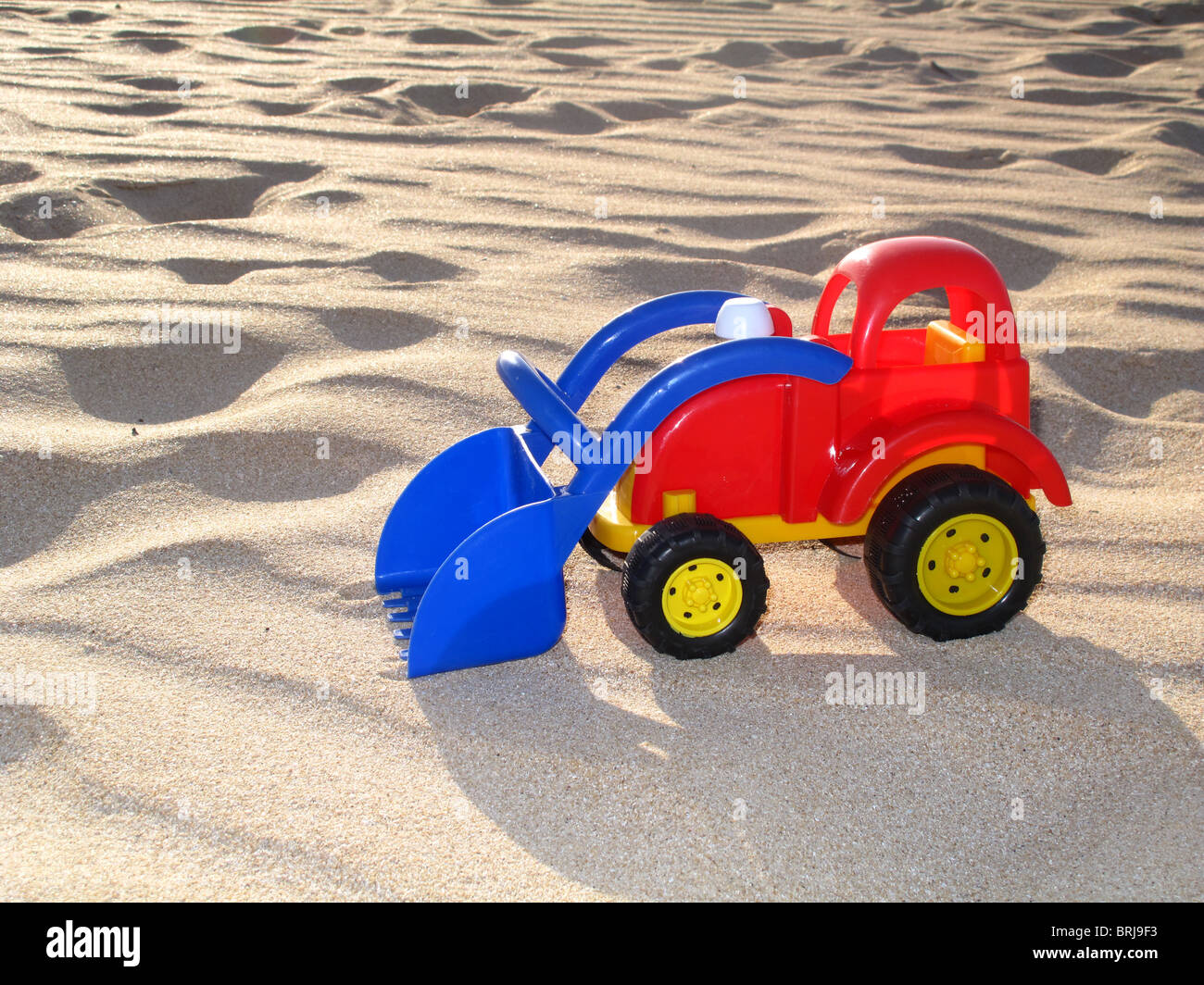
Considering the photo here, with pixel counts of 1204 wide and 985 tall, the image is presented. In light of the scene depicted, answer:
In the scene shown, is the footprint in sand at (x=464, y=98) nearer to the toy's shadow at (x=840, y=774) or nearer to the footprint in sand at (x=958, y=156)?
the footprint in sand at (x=958, y=156)

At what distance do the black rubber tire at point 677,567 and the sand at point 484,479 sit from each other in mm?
75

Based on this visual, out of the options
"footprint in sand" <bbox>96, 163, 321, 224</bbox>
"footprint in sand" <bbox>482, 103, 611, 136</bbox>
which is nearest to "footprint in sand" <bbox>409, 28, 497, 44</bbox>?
"footprint in sand" <bbox>482, 103, 611, 136</bbox>

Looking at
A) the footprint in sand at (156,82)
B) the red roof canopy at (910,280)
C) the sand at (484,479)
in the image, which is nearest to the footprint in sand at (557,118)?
Result: the sand at (484,479)

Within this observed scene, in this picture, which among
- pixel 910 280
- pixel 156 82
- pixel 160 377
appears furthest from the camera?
pixel 156 82

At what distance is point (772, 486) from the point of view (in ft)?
7.21

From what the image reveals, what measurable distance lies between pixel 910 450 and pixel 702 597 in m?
0.50

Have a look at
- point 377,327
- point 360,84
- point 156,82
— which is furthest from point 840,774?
point 156,82

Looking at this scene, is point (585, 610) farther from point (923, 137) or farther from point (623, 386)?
point (923, 137)

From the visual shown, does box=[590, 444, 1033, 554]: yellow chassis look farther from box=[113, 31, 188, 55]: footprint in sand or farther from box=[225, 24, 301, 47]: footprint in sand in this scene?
box=[225, 24, 301, 47]: footprint in sand

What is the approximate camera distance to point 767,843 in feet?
5.63

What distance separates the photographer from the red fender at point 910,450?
83.2 inches

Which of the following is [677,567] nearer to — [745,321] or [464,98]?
[745,321]

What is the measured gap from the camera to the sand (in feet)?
5.68
